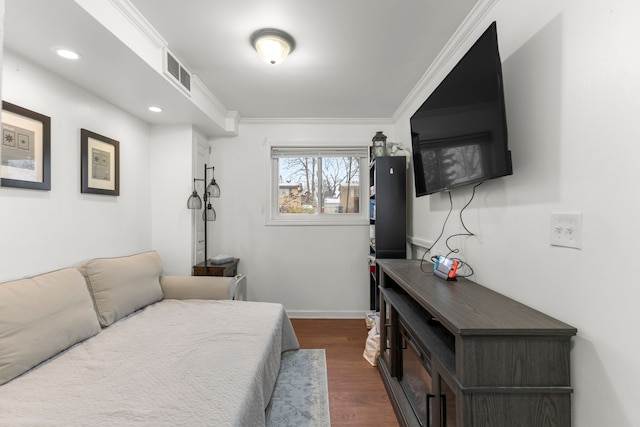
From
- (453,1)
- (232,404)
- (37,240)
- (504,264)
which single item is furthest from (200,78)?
Result: (504,264)

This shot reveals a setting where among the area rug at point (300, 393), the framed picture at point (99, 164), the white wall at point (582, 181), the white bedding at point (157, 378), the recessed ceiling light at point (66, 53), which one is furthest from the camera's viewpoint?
the framed picture at point (99, 164)

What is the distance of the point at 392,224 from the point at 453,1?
1.79 metres

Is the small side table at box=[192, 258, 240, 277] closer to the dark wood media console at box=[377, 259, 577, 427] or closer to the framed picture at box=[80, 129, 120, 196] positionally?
the framed picture at box=[80, 129, 120, 196]

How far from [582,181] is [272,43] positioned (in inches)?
69.6

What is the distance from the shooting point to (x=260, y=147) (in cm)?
356

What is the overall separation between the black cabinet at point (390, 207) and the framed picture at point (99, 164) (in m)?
2.28

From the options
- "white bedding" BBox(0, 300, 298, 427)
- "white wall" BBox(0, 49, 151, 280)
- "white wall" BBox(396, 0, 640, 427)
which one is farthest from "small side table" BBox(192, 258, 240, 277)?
"white wall" BBox(396, 0, 640, 427)

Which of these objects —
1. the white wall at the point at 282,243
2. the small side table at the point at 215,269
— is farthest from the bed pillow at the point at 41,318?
the white wall at the point at 282,243

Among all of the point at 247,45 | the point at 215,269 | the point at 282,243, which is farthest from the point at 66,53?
the point at 282,243

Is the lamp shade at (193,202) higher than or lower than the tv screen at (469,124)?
lower

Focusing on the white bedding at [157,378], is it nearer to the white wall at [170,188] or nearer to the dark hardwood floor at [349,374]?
the dark hardwood floor at [349,374]

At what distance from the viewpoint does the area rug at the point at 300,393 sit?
1.83m

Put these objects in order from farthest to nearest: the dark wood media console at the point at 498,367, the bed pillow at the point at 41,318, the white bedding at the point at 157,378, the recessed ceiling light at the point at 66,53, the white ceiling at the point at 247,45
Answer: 1. the recessed ceiling light at the point at 66,53
2. the white ceiling at the point at 247,45
3. the bed pillow at the point at 41,318
4. the white bedding at the point at 157,378
5. the dark wood media console at the point at 498,367

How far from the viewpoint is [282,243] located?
3.57 m
